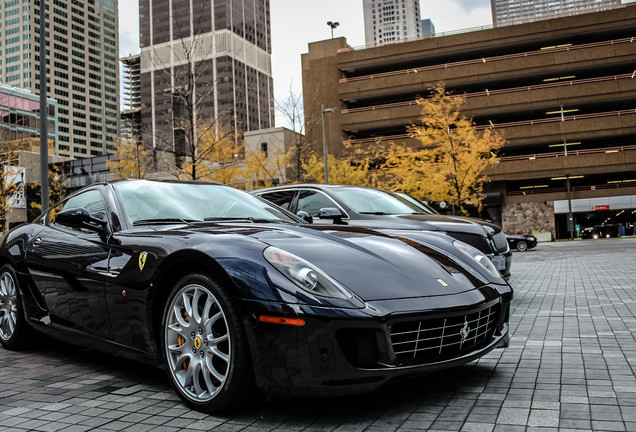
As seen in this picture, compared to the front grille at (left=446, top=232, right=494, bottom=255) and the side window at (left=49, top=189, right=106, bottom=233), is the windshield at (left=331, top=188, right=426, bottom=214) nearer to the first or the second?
the front grille at (left=446, top=232, right=494, bottom=255)

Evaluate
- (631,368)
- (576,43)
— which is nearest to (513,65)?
(576,43)

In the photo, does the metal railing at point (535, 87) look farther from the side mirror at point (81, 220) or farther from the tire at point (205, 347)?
the tire at point (205, 347)

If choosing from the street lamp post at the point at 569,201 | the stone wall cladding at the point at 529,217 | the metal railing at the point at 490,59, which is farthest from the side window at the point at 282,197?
the metal railing at the point at 490,59

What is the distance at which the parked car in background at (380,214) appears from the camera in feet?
22.5

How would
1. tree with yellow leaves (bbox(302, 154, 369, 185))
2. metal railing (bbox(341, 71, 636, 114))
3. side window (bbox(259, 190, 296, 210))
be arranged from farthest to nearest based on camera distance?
metal railing (bbox(341, 71, 636, 114))
tree with yellow leaves (bbox(302, 154, 369, 185))
side window (bbox(259, 190, 296, 210))

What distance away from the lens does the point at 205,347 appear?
290 cm

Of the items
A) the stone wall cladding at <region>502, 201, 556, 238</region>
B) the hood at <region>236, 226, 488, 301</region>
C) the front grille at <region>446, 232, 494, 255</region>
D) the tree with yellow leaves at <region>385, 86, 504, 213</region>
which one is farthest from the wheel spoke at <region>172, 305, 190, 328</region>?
the stone wall cladding at <region>502, 201, 556, 238</region>

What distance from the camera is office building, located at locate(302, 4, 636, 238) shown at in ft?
140

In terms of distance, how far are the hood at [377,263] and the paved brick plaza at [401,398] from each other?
0.61 m

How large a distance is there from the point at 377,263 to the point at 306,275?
0.53 m

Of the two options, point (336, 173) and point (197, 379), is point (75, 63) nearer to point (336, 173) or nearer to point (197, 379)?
point (336, 173)

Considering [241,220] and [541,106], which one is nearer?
[241,220]

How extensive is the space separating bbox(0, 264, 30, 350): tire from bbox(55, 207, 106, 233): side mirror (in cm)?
135

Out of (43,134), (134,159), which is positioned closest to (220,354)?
(43,134)
